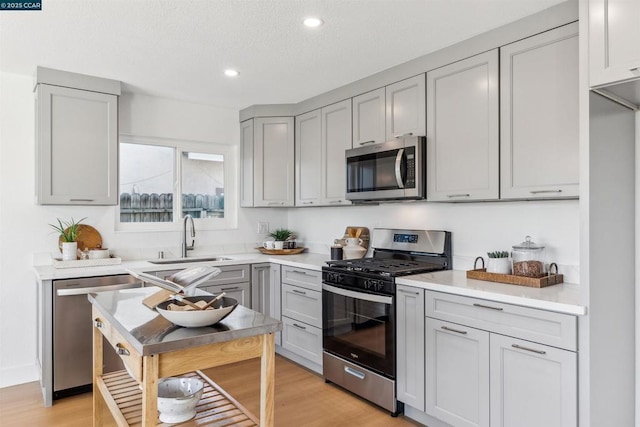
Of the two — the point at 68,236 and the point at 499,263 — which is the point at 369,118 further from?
the point at 68,236

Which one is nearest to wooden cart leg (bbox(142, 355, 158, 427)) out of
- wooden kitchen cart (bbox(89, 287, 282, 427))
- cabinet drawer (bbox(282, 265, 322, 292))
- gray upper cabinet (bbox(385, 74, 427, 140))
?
wooden kitchen cart (bbox(89, 287, 282, 427))

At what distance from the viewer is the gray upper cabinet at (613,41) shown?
170cm

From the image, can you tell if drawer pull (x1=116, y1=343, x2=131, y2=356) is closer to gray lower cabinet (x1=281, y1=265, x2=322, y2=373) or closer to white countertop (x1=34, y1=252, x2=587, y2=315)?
white countertop (x1=34, y1=252, x2=587, y2=315)

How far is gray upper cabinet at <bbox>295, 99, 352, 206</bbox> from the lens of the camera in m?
3.65

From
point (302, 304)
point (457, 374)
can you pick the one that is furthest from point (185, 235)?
point (457, 374)

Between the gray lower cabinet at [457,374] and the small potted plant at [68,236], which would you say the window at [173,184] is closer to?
the small potted plant at [68,236]

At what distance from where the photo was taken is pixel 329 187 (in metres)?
3.80

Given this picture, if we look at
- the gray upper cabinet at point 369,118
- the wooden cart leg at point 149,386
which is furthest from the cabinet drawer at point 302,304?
the wooden cart leg at point 149,386

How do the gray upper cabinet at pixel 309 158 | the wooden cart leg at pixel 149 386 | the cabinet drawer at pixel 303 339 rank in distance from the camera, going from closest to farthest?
the wooden cart leg at pixel 149 386
the cabinet drawer at pixel 303 339
the gray upper cabinet at pixel 309 158

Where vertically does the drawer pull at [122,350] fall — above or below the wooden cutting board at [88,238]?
below

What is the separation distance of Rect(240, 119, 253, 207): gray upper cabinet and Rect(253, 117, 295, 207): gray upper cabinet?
7cm

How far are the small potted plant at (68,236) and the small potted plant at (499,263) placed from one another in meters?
3.03

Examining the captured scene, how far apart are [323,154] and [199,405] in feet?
7.93

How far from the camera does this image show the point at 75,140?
331cm
